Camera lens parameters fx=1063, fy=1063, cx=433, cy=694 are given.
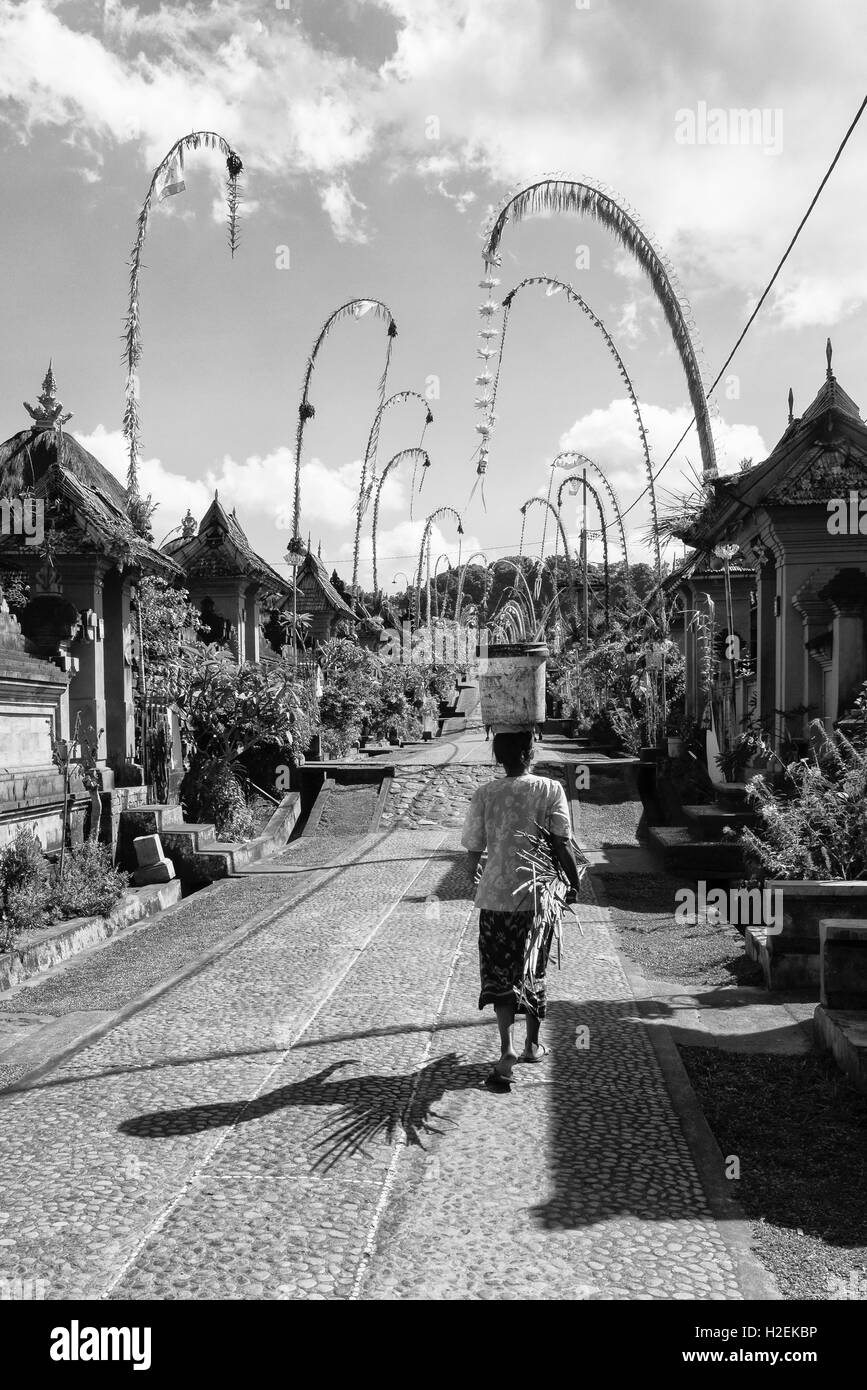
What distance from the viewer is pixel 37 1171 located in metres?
4.16

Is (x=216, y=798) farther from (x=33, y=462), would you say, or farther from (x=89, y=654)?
(x=33, y=462)

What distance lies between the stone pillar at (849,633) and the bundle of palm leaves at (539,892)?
6682 millimetres

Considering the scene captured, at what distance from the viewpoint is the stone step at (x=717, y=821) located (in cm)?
1100

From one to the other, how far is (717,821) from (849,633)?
7.85 feet

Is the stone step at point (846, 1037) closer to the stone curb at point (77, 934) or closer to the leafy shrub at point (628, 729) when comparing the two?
the stone curb at point (77, 934)

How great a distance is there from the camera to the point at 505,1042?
5188mm

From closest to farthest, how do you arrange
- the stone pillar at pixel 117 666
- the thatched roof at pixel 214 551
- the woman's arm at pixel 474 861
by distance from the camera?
the woman's arm at pixel 474 861, the stone pillar at pixel 117 666, the thatched roof at pixel 214 551

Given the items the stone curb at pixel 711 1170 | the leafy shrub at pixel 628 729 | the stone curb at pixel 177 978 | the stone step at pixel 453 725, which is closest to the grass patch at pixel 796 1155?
the stone curb at pixel 711 1170

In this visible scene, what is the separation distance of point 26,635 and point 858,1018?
9953 millimetres

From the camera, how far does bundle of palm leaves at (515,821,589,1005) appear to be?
17.4 feet

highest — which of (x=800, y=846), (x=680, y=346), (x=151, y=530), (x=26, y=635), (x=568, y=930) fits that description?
(x=680, y=346)

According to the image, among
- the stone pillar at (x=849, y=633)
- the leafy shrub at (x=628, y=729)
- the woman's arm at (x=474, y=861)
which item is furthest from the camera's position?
the leafy shrub at (x=628, y=729)
